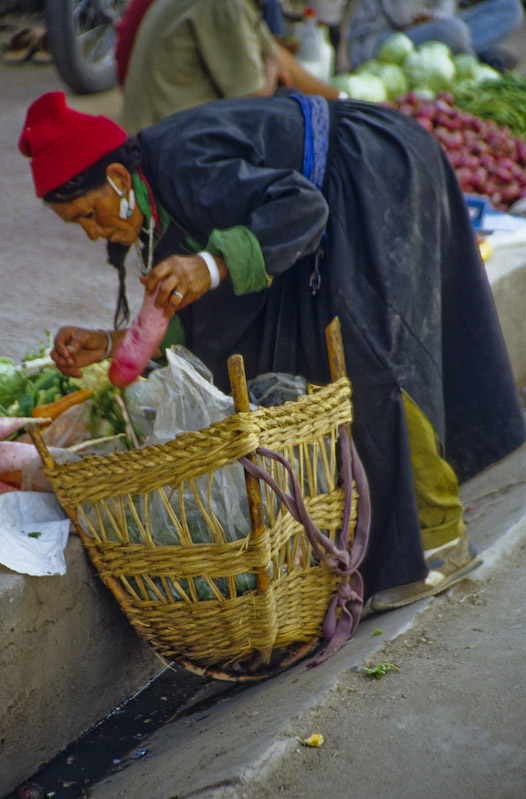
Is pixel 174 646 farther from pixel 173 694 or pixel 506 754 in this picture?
pixel 506 754

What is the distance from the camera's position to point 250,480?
1.65 meters

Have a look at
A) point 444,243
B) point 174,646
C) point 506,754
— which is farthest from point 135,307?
point 506,754

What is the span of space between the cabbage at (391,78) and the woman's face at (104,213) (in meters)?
4.32

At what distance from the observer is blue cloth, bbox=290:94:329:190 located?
1.95 meters

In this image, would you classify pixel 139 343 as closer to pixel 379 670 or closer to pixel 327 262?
pixel 327 262

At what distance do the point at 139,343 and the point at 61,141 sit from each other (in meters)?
0.48

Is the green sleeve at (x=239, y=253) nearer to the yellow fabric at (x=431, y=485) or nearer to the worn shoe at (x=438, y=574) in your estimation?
the yellow fabric at (x=431, y=485)

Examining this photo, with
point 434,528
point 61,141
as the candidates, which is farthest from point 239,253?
point 434,528

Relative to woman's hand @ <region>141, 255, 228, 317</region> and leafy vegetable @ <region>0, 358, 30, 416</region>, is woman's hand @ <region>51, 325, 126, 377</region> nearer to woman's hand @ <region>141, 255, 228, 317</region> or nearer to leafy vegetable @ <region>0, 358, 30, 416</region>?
leafy vegetable @ <region>0, 358, 30, 416</region>

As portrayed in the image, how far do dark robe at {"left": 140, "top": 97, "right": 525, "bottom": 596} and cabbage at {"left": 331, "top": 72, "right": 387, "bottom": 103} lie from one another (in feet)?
11.6

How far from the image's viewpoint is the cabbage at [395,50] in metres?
6.14

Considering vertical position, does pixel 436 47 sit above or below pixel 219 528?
below

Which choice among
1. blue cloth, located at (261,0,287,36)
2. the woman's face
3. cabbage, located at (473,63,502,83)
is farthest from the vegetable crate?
cabbage, located at (473,63,502,83)

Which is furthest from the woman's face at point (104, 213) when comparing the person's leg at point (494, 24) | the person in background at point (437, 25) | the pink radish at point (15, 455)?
the person's leg at point (494, 24)
